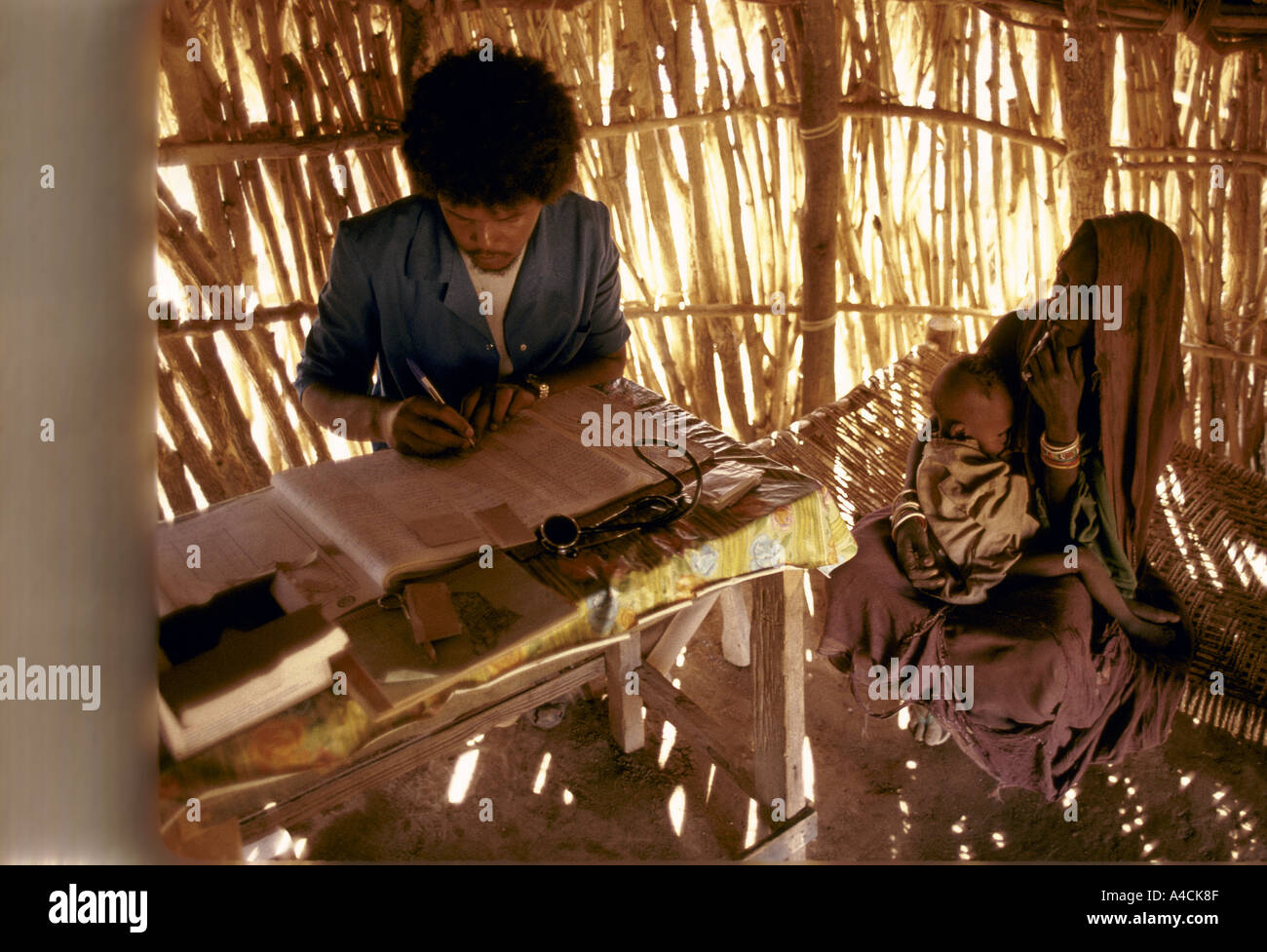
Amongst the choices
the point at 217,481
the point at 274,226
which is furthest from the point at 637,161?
the point at 217,481

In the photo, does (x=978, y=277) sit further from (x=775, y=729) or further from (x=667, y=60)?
(x=775, y=729)

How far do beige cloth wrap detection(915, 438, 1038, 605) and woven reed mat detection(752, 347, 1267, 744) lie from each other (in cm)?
36

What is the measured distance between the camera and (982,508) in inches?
80.4

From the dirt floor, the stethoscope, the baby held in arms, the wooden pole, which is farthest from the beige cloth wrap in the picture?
the wooden pole

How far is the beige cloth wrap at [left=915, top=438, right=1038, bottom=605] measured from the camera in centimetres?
203

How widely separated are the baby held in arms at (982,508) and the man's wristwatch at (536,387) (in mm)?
847

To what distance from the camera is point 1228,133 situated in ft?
9.37

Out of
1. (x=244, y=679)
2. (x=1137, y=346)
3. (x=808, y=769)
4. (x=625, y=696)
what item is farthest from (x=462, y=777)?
(x=1137, y=346)

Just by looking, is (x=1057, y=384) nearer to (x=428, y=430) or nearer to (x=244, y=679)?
(x=428, y=430)

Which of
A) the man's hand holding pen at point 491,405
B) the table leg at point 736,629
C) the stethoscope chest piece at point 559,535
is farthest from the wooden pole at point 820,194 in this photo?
the stethoscope chest piece at point 559,535

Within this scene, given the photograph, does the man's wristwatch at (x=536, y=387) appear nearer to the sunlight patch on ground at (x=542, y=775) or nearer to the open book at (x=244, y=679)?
the open book at (x=244, y=679)

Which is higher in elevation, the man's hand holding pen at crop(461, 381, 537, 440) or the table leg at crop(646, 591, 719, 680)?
the man's hand holding pen at crop(461, 381, 537, 440)

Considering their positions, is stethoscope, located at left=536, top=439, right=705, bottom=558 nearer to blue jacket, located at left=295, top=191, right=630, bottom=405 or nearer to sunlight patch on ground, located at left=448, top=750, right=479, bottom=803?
blue jacket, located at left=295, top=191, right=630, bottom=405

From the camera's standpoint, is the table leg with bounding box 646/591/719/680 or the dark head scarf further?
the table leg with bounding box 646/591/719/680
